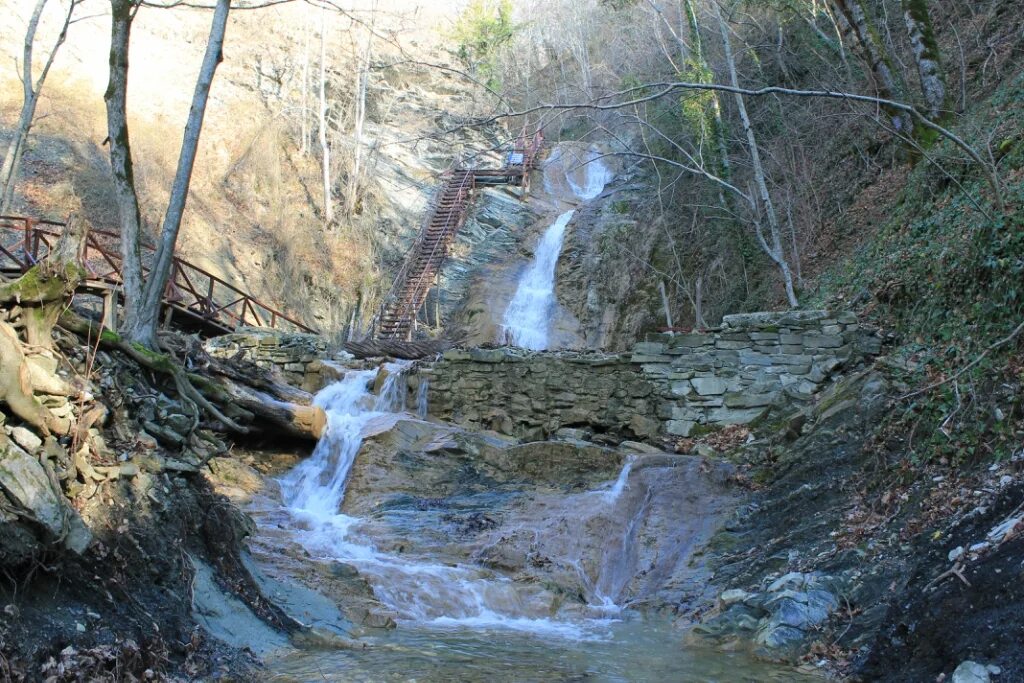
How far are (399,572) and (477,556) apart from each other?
35.7 inches

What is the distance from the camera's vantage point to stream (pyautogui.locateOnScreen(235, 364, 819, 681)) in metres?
5.27

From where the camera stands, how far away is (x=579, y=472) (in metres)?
9.54

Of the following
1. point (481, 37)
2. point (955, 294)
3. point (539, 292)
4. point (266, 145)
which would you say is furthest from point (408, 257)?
point (955, 294)

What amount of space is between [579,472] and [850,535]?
385 cm

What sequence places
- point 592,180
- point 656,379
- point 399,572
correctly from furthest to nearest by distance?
point 592,180
point 656,379
point 399,572

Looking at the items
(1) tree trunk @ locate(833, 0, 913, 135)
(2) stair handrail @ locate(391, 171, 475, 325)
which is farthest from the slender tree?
(1) tree trunk @ locate(833, 0, 913, 135)

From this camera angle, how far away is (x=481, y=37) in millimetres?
28703

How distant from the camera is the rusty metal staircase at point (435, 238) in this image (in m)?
21.7

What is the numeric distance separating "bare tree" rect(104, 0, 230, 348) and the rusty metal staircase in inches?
421

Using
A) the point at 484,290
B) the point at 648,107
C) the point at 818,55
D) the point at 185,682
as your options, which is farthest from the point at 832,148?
the point at 185,682

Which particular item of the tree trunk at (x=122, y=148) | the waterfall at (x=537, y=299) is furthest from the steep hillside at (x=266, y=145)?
the tree trunk at (x=122, y=148)

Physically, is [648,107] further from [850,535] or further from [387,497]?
[850,535]

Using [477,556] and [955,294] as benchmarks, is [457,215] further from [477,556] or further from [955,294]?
Answer: [955,294]

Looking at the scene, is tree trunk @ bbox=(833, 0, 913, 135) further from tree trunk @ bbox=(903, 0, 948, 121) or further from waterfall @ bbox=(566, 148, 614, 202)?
waterfall @ bbox=(566, 148, 614, 202)
